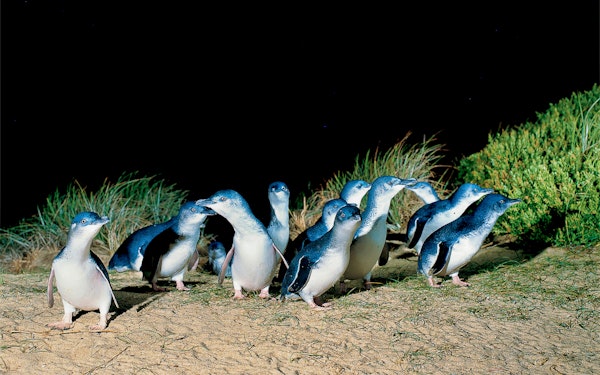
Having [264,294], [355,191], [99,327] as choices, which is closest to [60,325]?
[99,327]

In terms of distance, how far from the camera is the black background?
10.7 m

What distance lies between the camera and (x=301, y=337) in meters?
4.62

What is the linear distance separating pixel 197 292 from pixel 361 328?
1.52 m

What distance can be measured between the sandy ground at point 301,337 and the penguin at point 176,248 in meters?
0.21

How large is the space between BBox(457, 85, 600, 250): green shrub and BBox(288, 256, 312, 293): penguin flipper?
10.2ft

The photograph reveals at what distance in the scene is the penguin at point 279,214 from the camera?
6074 millimetres

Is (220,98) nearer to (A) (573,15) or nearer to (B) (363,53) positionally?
(B) (363,53)

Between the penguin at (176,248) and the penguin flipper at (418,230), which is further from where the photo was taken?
Result: the penguin flipper at (418,230)

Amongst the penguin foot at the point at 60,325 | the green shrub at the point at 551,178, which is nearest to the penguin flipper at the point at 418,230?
the green shrub at the point at 551,178

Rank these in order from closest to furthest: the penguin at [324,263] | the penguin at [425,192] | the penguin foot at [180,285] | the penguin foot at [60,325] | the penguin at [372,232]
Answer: the penguin foot at [60,325] → the penguin at [324,263] → the penguin at [372,232] → the penguin foot at [180,285] → the penguin at [425,192]

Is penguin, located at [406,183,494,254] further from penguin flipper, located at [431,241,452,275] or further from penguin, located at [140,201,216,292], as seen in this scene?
penguin, located at [140,201,216,292]

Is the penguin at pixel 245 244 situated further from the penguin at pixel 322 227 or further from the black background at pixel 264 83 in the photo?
the black background at pixel 264 83

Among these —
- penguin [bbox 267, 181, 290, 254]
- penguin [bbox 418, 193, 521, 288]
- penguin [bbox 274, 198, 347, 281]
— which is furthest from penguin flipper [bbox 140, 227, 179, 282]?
penguin [bbox 418, 193, 521, 288]

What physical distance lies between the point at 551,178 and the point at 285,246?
9.13 feet
